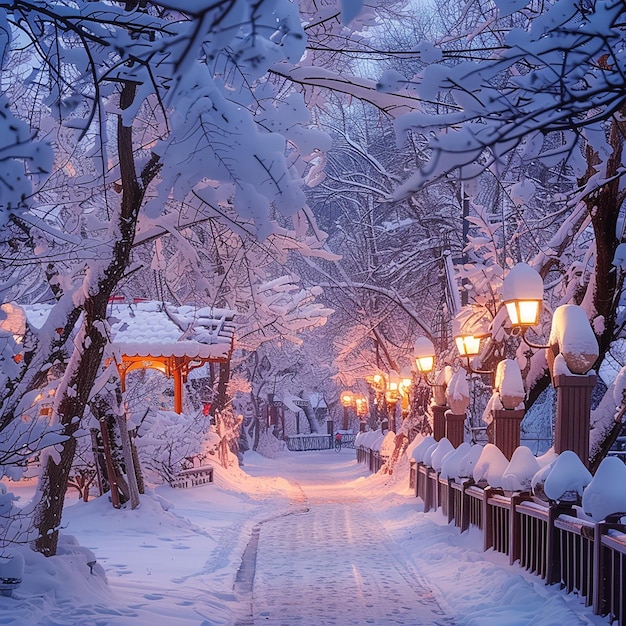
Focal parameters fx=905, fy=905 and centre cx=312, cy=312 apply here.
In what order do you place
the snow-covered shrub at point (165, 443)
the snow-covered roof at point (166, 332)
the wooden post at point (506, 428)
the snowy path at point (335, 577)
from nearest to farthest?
the snowy path at point (335, 577)
the wooden post at point (506, 428)
the snow-covered shrub at point (165, 443)
the snow-covered roof at point (166, 332)

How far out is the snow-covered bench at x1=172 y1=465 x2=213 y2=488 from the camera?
802 inches

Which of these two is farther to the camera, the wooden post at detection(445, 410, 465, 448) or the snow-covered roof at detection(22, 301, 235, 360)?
the snow-covered roof at detection(22, 301, 235, 360)

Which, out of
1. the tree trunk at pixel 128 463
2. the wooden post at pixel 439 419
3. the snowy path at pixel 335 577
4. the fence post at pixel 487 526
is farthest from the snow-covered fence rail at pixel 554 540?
the tree trunk at pixel 128 463

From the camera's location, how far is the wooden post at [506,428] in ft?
39.8

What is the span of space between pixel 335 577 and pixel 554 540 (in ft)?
11.0

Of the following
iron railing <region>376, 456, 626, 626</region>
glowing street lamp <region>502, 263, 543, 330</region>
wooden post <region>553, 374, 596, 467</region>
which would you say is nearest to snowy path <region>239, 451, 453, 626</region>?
iron railing <region>376, 456, 626, 626</region>

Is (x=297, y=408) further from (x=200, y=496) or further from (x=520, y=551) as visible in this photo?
(x=520, y=551)

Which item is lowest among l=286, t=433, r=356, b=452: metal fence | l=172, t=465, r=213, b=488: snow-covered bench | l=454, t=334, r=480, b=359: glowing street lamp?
l=286, t=433, r=356, b=452: metal fence

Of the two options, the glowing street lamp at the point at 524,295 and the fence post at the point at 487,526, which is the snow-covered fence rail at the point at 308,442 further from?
the glowing street lamp at the point at 524,295

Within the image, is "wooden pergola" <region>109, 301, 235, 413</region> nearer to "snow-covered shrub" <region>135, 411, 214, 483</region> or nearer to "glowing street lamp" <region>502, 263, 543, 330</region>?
"snow-covered shrub" <region>135, 411, 214, 483</region>

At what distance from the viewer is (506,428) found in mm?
12203

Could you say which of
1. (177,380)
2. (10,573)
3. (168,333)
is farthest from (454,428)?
(10,573)

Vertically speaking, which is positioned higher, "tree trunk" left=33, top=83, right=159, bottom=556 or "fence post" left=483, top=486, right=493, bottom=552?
"tree trunk" left=33, top=83, right=159, bottom=556

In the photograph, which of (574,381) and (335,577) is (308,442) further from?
(574,381)
